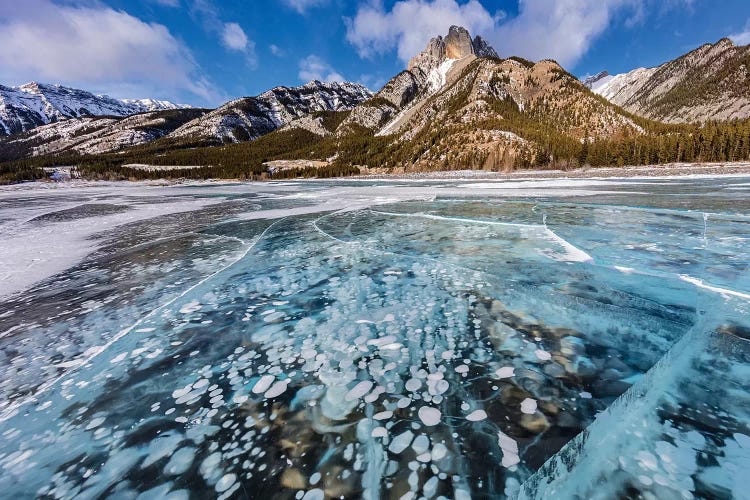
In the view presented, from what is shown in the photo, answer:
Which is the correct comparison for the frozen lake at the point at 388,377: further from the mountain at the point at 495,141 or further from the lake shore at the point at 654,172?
the mountain at the point at 495,141

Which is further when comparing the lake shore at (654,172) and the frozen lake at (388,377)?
the lake shore at (654,172)

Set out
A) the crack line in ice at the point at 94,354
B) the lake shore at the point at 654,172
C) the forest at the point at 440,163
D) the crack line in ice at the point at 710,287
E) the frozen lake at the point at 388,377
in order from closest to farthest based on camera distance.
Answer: the frozen lake at the point at 388,377, the crack line in ice at the point at 94,354, the crack line in ice at the point at 710,287, the lake shore at the point at 654,172, the forest at the point at 440,163

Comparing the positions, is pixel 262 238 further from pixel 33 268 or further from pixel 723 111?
pixel 723 111

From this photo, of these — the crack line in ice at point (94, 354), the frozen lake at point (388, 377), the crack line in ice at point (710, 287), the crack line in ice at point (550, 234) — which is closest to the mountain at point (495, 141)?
the crack line in ice at point (550, 234)

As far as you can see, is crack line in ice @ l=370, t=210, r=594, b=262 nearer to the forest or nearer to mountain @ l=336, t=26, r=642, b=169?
the forest

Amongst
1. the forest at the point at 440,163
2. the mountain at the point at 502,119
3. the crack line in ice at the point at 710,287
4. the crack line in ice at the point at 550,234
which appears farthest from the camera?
the mountain at the point at 502,119

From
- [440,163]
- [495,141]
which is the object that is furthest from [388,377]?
[495,141]

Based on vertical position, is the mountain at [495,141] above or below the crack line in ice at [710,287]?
above

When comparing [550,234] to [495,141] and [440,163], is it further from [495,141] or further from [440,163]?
[495,141]

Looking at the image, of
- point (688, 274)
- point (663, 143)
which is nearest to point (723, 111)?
point (663, 143)
